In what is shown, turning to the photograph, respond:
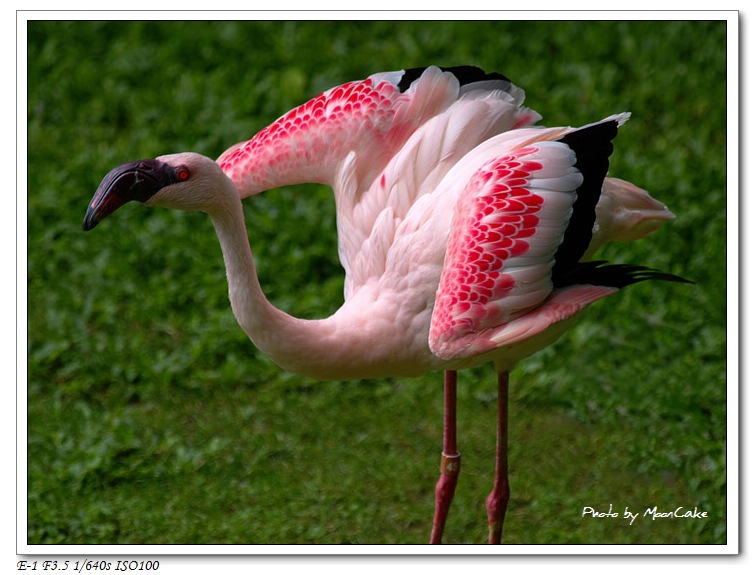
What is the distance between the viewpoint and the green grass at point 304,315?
534cm

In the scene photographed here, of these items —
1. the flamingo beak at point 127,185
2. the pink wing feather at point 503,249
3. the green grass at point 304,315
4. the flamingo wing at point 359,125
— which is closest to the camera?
the flamingo beak at point 127,185

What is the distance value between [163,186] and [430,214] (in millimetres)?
918

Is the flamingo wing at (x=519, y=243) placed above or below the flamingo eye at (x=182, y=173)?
below

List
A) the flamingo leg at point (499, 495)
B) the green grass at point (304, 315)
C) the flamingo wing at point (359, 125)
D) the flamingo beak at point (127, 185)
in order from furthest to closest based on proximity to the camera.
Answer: the green grass at point (304, 315) < the flamingo leg at point (499, 495) < the flamingo wing at point (359, 125) < the flamingo beak at point (127, 185)

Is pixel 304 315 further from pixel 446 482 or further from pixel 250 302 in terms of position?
pixel 250 302

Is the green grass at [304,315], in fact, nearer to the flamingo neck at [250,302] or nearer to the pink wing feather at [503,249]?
the flamingo neck at [250,302]

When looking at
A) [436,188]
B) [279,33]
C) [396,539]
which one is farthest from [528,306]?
[279,33]

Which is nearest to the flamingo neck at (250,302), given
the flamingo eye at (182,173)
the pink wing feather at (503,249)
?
the flamingo eye at (182,173)

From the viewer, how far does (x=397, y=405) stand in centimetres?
602

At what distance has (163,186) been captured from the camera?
3.82 metres

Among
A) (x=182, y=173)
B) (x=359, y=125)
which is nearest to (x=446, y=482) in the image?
(x=359, y=125)

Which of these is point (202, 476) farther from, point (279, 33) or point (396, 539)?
point (279, 33)

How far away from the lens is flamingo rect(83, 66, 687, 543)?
395cm

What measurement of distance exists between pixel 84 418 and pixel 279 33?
3.40 meters
